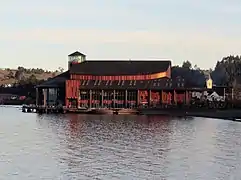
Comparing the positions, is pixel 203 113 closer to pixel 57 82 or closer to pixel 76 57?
pixel 57 82

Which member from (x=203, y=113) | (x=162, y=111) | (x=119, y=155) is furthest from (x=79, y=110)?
(x=119, y=155)

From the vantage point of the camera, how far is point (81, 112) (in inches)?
4621

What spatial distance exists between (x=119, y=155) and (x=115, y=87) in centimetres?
8015

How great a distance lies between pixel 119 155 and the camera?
4228cm

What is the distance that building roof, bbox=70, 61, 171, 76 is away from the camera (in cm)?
12762

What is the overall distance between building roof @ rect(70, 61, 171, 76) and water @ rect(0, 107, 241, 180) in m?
64.3

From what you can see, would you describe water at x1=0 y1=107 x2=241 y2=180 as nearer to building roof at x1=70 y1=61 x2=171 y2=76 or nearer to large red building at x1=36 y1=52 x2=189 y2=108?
large red building at x1=36 y1=52 x2=189 y2=108

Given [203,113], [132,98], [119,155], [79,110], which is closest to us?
[119,155]

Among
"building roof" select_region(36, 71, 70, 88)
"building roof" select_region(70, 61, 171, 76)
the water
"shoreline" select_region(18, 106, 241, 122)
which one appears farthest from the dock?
the water

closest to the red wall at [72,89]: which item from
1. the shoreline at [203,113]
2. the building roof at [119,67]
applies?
the building roof at [119,67]

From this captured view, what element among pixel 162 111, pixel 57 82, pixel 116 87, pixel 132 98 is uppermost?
pixel 57 82

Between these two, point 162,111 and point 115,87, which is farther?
point 115,87

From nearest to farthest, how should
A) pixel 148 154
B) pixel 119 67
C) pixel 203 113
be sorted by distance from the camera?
pixel 148 154
pixel 203 113
pixel 119 67

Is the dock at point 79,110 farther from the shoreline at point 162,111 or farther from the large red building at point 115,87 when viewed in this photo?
the large red building at point 115,87
